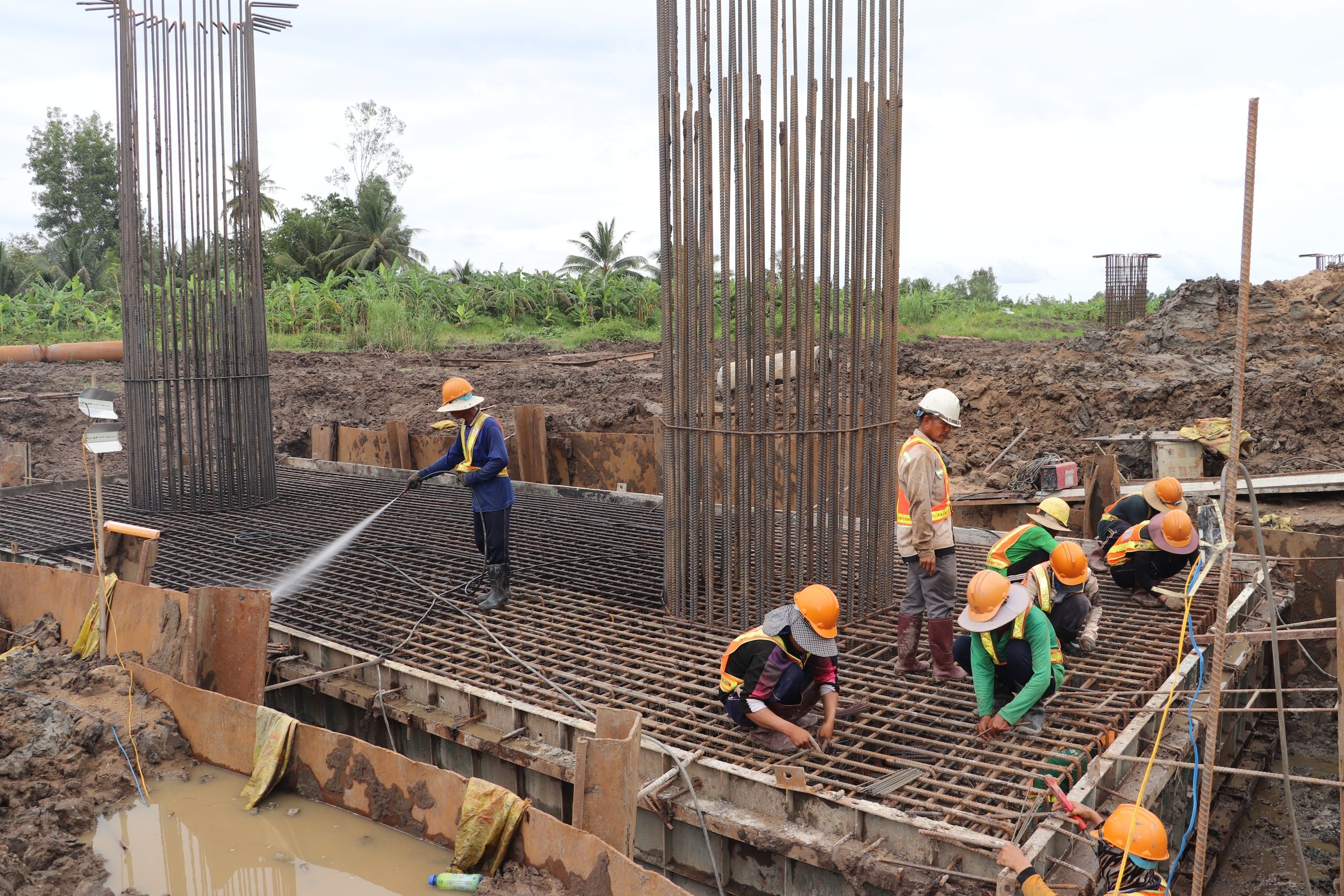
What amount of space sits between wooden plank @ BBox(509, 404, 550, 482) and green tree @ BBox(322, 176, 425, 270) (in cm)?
2584

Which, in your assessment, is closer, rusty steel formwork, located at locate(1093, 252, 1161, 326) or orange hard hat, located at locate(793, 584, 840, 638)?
orange hard hat, located at locate(793, 584, 840, 638)

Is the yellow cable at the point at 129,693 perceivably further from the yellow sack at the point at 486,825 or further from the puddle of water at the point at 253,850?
the yellow sack at the point at 486,825

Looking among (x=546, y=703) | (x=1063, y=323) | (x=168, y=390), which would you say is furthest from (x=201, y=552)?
(x=1063, y=323)

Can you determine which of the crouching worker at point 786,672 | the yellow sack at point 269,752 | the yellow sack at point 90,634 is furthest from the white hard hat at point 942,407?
the yellow sack at point 90,634

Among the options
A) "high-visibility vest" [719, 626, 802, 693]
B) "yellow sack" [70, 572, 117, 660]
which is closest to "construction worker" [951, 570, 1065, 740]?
"high-visibility vest" [719, 626, 802, 693]

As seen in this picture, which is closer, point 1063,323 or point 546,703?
point 546,703

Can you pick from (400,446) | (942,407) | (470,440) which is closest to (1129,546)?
(942,407)

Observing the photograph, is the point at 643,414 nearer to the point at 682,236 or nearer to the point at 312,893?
the point at 682,236

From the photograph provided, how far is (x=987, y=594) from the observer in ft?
15.6

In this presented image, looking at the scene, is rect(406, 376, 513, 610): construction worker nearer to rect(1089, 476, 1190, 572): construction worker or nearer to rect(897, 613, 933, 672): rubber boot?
rect(897, 613, 933, 672): rubber boot

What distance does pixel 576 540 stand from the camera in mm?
9195

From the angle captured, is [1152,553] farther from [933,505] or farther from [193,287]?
[193,287]

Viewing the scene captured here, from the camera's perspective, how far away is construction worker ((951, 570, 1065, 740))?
15.6 ft

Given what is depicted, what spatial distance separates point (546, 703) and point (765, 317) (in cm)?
279
